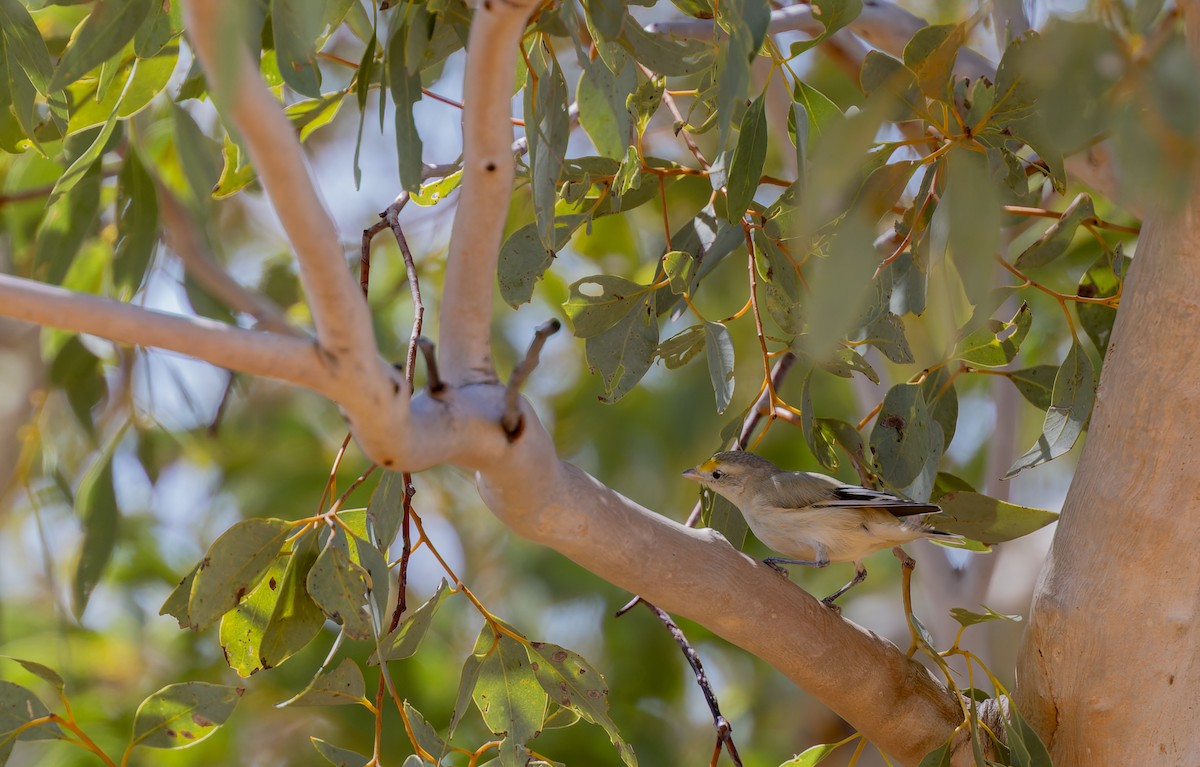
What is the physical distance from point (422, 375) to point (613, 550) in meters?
2.45

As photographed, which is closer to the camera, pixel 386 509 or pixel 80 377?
pixel 386 509

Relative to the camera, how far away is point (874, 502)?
1.40 metres

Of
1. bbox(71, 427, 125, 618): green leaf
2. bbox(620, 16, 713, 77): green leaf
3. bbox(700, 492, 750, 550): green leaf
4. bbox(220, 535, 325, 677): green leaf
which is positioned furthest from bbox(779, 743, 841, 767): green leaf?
bbox(71, 427, 125, 618): green leaf

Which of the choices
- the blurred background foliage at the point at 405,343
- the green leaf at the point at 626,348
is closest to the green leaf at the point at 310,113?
the blurred background foliage at the point at 405,343

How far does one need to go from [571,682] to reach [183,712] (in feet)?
1.51

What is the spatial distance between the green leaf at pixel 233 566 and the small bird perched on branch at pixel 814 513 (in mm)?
662

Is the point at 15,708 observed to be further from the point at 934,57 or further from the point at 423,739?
the point at 934,57

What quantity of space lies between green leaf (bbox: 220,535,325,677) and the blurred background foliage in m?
0.46

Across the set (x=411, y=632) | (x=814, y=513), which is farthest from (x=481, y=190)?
(x=814, y=513)

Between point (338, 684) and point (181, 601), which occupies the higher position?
point (181, 601)

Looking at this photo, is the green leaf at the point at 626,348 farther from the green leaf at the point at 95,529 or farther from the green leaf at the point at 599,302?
the green leaf at the point at 95,529

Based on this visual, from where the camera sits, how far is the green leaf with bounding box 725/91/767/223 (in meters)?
1.16

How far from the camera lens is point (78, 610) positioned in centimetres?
190

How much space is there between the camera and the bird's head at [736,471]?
1.77m
